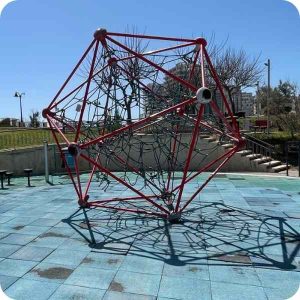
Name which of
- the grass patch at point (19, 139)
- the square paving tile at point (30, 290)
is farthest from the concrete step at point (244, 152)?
the square paving tile at point (30, 290)

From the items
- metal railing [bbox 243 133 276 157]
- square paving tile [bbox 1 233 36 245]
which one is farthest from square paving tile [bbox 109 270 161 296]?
metal railing [bbox 243 133 276 157]

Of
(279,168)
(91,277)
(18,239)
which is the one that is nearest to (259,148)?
(279,168)

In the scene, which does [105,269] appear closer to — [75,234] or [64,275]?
[64,275]

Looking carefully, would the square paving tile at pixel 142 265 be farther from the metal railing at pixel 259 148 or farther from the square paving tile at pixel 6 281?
the metal railing at pixel 259 148

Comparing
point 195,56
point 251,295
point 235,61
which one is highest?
point 235,61

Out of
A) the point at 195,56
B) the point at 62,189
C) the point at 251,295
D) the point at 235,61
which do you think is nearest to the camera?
the point at 251,295

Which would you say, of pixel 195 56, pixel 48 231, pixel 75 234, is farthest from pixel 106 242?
pixel 195 56

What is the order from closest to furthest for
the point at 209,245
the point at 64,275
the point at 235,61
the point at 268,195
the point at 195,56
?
1. the point at 64,275
2. the point at 209,245
3. the point at 195,56
4. the point at 268,195
5. the point at 235,61

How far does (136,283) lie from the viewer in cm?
470

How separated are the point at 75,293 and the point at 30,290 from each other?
0.61 metres

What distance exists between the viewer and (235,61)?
94.6ft

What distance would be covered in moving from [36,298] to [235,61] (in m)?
27.5

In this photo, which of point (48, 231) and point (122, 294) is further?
point (48, 231)

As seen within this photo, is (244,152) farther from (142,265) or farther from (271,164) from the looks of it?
(142,265)
